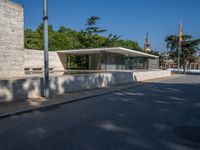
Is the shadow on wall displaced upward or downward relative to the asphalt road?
upward

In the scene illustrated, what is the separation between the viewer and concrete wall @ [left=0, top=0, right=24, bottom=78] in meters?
16.1

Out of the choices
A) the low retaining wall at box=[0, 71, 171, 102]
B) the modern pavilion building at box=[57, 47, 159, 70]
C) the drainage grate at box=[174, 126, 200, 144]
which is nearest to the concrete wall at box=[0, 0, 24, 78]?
the low retaining wall at box=[0, 71, 171, 102]

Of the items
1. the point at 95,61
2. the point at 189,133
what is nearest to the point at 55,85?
the point at 189,133

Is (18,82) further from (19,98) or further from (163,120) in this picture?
(163,120)

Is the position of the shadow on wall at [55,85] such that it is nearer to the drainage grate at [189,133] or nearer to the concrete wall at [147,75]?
the concrete wall at [147,75]

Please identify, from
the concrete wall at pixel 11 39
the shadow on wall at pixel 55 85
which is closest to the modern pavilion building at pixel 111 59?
the shadow on wall at pixel 55 85

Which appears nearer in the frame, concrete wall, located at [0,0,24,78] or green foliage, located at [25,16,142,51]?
concrete wall, located at [0,0,24,78]

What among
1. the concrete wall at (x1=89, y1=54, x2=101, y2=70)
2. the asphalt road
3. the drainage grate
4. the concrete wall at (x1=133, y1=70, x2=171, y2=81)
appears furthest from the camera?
the concrete wall at (x1=89, y1=54, x2=101, y2=70)

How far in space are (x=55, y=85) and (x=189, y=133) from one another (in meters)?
7.63

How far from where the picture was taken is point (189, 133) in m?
5.22

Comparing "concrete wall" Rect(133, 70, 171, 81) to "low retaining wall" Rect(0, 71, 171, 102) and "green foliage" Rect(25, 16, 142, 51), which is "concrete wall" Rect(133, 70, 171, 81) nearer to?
"low retaining wall" Rect(0, 71, 171, 102)

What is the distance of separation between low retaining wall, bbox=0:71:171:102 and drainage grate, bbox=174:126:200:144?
654cm

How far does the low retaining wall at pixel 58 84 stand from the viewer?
8.90 meters

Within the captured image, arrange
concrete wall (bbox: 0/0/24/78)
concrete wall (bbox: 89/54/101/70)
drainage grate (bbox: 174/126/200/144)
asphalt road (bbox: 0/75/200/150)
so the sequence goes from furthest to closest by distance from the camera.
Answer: concrete wall (bbox: 89/54/101/70), concrete wall (bbox: 0/0/24/78), drainage grate (bbox: 174/126/200/144), asphalt road (bbox: 0/75/200/150)
